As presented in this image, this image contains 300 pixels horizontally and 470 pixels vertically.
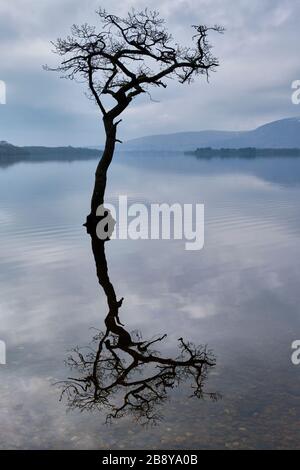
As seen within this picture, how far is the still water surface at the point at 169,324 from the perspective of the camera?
7.72 m

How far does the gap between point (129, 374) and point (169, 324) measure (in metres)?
3.12

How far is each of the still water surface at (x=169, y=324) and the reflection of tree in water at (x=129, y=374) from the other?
0.24 m

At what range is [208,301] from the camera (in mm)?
14672

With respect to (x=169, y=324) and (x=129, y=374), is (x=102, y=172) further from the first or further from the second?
(x=129, y=374)

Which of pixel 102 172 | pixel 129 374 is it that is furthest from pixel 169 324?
pixel 102 172

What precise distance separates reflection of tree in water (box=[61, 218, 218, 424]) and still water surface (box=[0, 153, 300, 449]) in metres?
0.24

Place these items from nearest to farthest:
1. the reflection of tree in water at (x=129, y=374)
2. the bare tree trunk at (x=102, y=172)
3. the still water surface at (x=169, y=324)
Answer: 1. the still water surface at (x=169, y=324)
2. the reflection of tree in water at (x=129, y=374)
3. the bare tree trunk at (x=102, y=172)

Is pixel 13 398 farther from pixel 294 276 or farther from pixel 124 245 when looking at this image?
pixel 124 245

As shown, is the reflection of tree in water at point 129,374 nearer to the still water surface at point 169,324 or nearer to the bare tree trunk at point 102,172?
the still water surface at point 169,324

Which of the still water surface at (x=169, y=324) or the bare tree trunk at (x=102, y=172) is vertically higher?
the bare tree trunk at (x=102, y=172)

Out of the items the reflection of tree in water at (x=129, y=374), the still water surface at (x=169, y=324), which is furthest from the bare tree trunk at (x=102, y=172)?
the reflection of tree in water at (x=129, y=374)

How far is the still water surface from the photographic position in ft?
25.3

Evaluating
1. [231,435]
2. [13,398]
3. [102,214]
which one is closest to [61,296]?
[13,398]
